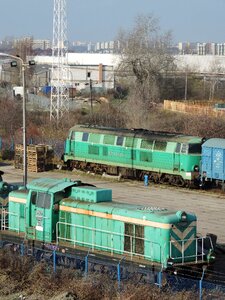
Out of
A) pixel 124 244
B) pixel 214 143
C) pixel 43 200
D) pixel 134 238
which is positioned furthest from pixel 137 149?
pixel 134 238

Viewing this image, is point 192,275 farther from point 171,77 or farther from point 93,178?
point 171,77

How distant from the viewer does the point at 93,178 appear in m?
37.1

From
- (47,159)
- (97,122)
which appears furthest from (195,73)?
(47,159)

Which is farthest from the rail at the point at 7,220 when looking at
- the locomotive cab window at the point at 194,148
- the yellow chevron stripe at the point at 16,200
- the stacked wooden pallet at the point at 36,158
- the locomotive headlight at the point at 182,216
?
the stacked wooden pallet at the point at 36,158

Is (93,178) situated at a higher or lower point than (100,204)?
lower

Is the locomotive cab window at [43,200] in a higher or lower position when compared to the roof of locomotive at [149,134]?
lower

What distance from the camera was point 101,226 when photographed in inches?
677

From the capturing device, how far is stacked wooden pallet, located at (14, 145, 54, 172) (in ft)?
129

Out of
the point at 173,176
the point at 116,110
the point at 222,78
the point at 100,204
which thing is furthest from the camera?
the point at 222,78

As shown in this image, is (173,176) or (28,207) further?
(173,176)

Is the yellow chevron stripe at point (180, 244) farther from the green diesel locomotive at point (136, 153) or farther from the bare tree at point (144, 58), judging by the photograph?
the bare tree at point (144, 58)

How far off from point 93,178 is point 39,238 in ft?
61.9

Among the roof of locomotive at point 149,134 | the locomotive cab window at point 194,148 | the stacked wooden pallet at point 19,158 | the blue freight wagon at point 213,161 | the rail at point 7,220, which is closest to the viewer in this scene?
the rail at point 7,220

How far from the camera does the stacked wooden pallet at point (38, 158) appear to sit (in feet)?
129
